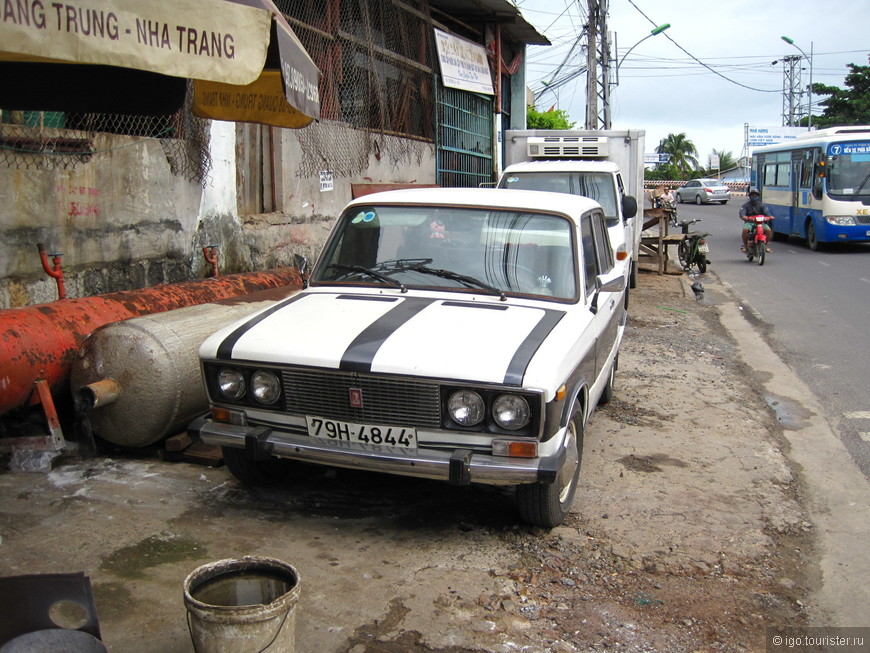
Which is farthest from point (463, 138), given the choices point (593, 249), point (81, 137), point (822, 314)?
point (593, 249)

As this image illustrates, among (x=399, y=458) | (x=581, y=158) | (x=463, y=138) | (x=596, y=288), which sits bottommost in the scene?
(x=399, y=458)

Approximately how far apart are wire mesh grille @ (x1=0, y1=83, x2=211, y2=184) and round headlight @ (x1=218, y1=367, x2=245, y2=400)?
8.69ft

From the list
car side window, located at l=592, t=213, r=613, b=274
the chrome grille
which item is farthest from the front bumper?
car side window, located at l=592, t=213, r=613, b=274

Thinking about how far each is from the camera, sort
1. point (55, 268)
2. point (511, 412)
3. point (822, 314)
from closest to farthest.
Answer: point (511, 412) → point (55, 268) → point (822, 314)

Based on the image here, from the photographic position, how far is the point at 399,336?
408 centimetres

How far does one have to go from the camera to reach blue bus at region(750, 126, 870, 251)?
1836 cm

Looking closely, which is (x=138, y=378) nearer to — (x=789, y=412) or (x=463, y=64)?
(x=789, y=412)

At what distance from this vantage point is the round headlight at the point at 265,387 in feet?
13.6

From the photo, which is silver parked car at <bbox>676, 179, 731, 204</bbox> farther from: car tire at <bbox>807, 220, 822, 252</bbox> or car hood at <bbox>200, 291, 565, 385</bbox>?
car hood at <bbox>200, 291, 565, 385</bbox>

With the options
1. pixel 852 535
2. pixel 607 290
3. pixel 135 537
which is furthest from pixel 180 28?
pixel 852 535

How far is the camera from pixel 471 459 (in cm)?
386

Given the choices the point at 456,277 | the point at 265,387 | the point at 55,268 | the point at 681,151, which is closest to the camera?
the point at 265,387

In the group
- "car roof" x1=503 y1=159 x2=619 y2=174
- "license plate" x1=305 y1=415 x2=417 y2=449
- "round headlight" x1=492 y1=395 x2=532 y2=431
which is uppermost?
"car roof" x1=503 y1=159 x2=619 y2=174

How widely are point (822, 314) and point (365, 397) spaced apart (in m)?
9.25
